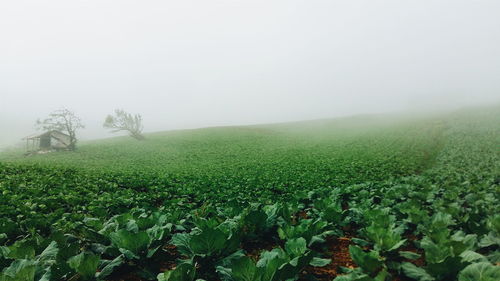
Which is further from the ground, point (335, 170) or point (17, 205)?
point (17, 205)

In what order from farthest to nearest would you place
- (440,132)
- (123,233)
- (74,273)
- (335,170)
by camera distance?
(440,132) → (335,170) → (123,233) → (74,273)

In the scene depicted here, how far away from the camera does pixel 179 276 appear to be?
8.91 ft

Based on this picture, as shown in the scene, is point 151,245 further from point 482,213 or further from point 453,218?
point 482,213

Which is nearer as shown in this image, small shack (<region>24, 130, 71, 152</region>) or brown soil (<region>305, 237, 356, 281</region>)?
brown soil (<region>305, 237, 356, 281</region>)

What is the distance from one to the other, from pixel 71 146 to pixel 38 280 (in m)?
45.7

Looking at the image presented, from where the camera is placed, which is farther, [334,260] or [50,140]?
[50,140]

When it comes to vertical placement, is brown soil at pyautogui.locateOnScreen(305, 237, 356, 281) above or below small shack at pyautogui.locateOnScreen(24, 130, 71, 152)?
below

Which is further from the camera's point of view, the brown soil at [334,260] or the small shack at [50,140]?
the small shack at [50,140]

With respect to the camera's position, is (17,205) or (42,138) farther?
(42,138)

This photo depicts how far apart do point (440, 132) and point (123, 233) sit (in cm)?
5434

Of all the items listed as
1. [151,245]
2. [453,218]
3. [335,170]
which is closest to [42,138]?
[335,170]

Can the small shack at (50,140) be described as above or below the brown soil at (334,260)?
above

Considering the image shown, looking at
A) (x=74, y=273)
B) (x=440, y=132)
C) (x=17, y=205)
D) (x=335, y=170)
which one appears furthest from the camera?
(x=440, y=132)

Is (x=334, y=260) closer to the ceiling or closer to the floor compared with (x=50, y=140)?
closer to the floor
